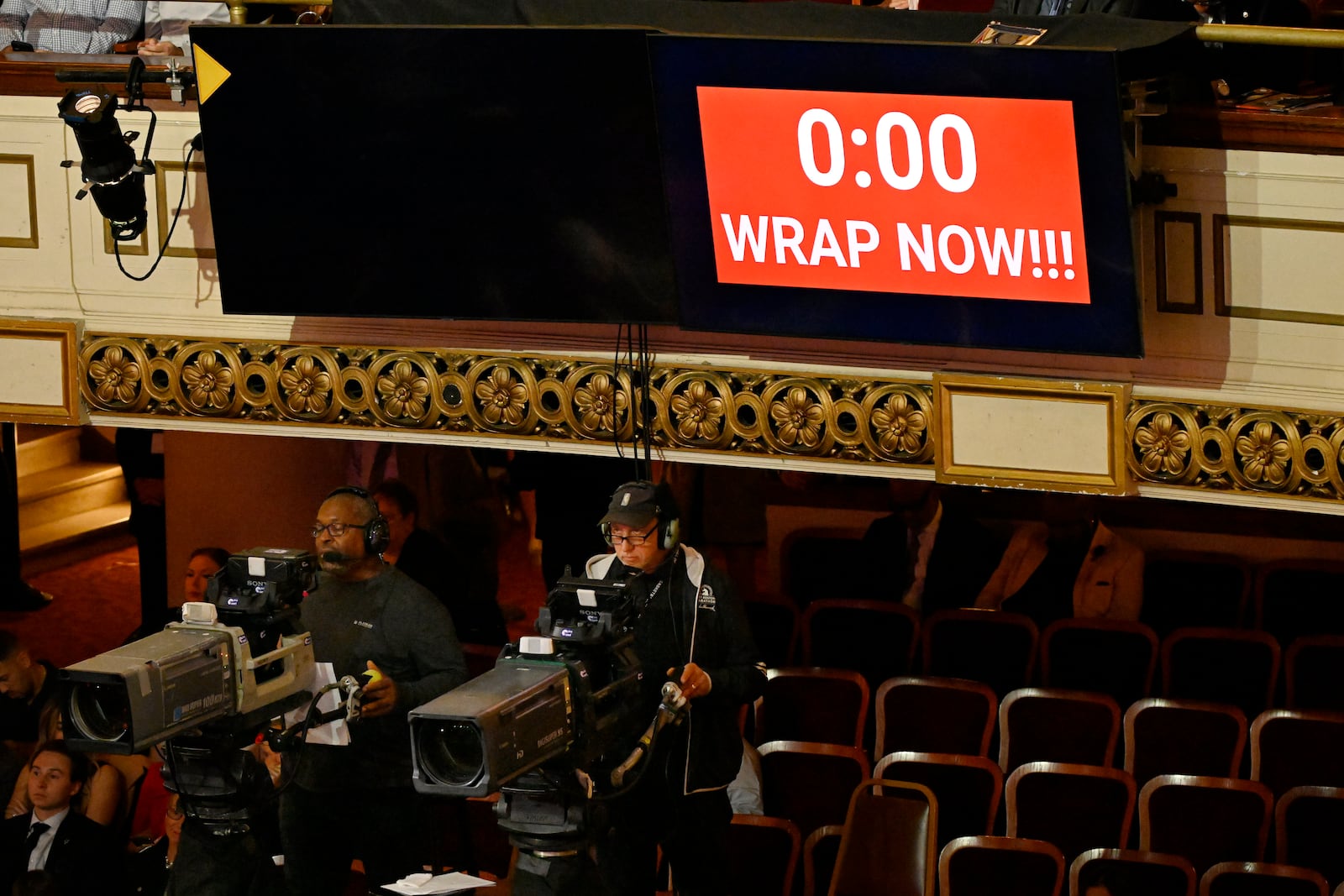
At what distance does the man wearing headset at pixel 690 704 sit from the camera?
4586mm

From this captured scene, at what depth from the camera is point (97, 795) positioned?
17.7 ft

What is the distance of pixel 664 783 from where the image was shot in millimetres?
4621

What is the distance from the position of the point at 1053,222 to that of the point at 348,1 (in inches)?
77.6

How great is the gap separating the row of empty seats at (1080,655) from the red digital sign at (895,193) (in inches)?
69.7

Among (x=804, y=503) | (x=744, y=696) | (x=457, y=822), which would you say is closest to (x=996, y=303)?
(x=744, y=696)

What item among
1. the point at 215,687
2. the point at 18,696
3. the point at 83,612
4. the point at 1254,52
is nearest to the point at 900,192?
the point at 1254,52

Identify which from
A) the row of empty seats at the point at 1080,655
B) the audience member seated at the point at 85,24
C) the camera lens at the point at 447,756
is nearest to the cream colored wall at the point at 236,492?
the audience member seated at the point at 85,24

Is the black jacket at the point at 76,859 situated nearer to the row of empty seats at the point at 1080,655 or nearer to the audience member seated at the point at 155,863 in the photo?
the audience member seated at the point at 155,863

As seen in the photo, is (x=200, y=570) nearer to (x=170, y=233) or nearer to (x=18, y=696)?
(x=18, y=696)

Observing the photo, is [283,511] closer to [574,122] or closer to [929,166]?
[574,122]

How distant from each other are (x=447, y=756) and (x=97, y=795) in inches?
70.8

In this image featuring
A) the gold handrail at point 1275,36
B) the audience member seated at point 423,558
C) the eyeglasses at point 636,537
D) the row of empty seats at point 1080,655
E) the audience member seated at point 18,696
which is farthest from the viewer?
the audience member seated at point 423,558

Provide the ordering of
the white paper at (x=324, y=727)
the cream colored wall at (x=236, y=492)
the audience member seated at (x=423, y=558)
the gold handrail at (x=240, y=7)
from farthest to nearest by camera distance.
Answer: the cream colored wall at (x=236, y=492) < the audience member seated at (x=423, y=558) < the gold handrail at (x=240, y=7) < the white paper at (x=324, y=727)

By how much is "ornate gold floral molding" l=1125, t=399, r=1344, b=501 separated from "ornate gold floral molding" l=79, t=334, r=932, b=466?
58 cm
